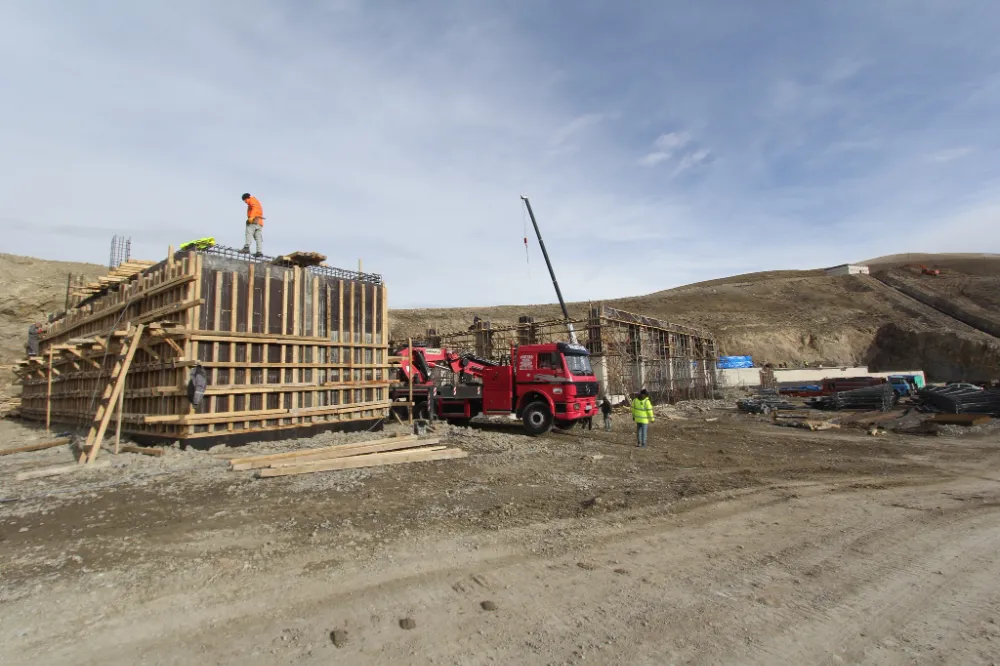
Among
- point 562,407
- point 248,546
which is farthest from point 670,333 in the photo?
point 248,546

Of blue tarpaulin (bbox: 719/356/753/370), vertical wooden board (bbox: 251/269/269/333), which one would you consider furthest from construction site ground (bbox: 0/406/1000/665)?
blue tarpaulin (bbox: 719/356/753/370)

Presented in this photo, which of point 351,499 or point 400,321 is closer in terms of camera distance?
point 351,499

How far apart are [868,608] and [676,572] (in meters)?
1.42

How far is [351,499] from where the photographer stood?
696cm

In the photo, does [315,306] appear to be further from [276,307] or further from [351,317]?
[351,317]

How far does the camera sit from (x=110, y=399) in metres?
10.2

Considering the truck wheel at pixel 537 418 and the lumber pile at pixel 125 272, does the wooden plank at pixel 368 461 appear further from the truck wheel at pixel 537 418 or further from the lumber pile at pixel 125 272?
the lumber pile at pixel 125 272

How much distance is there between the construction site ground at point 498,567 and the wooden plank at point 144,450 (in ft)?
3.89

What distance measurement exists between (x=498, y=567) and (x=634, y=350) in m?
21.4

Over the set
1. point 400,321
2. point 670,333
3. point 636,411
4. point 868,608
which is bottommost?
point 868,608

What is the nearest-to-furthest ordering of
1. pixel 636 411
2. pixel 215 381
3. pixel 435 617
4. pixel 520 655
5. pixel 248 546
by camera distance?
pixel 520 655, pixel 435 617, pixel 248 546, pixel 215 381, pixel 636 411

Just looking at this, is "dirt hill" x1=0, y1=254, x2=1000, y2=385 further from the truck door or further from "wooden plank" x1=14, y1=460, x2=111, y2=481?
the truck door

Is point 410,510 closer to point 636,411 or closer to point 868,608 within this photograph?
point 868,608

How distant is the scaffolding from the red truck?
24.0ft
